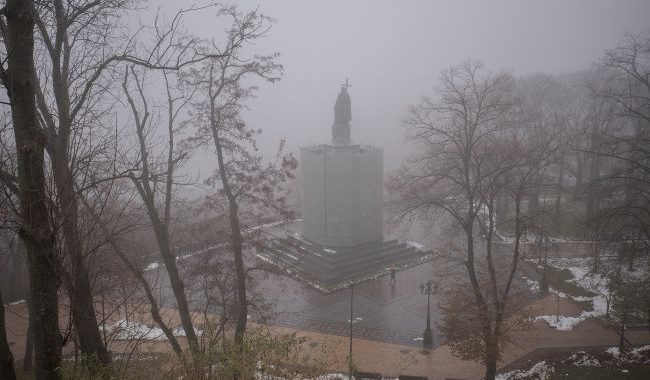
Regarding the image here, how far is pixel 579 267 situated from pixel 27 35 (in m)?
23.3

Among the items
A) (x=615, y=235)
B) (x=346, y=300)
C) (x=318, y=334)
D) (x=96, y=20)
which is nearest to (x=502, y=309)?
(x=615, y=235)

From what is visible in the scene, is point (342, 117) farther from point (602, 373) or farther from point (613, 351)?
point (602, 373)

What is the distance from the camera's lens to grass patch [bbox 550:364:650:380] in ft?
40.2

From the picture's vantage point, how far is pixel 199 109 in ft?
34.2

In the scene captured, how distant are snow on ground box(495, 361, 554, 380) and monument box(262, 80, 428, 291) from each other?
358 inches

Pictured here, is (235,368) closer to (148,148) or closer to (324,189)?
(148,148)

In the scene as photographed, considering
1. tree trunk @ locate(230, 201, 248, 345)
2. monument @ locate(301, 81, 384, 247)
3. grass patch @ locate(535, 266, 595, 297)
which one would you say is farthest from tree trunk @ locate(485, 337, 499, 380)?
monument @ locate(301, 81, 384, 247)

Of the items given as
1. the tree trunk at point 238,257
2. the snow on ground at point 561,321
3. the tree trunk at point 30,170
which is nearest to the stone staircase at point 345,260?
the snow on ground at point 561,321

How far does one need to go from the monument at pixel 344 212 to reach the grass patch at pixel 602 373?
1001 cm

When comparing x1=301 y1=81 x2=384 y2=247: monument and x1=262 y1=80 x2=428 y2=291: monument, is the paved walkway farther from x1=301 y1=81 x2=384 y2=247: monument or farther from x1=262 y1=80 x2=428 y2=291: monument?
x1=301 y1=81 x2=384 y2=247: monument

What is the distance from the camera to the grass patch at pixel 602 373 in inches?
482

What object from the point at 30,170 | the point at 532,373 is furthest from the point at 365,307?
the point at 30,170

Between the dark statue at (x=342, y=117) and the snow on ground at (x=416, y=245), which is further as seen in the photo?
the snow on ground at (x=416, y=245)

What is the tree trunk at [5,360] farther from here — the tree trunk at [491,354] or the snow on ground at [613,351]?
the snow on ground at [613,351]
